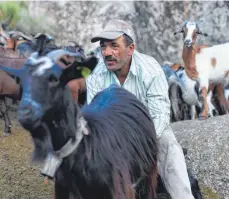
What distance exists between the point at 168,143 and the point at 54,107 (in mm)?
1702

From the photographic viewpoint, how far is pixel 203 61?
33.4 ft

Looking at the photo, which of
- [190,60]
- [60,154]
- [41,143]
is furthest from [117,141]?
[190,60]

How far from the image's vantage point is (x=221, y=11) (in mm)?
15305

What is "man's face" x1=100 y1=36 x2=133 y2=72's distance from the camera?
4.57 meters

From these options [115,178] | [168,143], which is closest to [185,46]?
[168,143]

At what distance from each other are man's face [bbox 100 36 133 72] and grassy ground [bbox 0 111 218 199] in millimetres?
1862

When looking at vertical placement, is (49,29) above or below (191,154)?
above

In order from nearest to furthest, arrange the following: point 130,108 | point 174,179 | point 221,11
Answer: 1. point 130,108
2. point 174,179
3. point 221,11

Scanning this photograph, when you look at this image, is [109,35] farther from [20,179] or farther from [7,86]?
[7,86]

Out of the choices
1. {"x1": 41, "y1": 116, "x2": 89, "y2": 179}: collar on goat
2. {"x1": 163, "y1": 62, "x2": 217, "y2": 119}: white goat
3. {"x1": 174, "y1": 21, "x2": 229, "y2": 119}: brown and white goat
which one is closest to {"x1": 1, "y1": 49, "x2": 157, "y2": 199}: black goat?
{"x1": 41, "y1": 116, "x2": 89, "y2": 179}: collar on goat

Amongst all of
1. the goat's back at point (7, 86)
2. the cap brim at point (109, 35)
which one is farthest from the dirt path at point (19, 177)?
the cap brim at point (109, 35)

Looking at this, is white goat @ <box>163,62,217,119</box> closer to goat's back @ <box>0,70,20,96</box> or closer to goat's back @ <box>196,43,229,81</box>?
goat's back @ <box>196,43,229,81</box>

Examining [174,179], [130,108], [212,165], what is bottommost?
[212,165]

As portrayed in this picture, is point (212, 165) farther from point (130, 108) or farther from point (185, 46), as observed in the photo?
point (185, 46)
